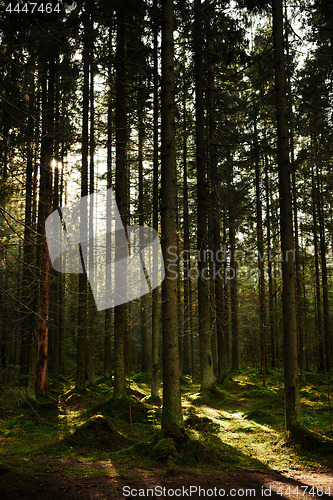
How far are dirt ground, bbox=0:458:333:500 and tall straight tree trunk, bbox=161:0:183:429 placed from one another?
4.93 ft

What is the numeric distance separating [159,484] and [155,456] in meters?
1.30

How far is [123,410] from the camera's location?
1026 cm

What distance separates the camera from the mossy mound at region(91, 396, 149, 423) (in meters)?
9.87

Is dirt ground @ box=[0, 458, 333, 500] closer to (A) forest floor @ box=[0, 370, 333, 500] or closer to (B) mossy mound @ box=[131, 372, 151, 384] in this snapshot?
(A) forest floor @ box=[0, 370, 333, 500]

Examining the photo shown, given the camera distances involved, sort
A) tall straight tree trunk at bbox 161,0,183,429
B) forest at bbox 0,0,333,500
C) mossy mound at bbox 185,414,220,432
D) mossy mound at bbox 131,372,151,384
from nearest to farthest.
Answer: forest at bbox 0,0,333,500 → tall straight tree trunk at bbox 161,0,183,429 → mossy mound at bbox 185,414,220,432 → mossy mound at bbox 131,372,151,384

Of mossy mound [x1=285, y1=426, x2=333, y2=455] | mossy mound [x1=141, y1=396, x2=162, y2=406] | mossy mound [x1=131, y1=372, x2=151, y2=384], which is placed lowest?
mossy mound [x1=131, y1=372, x2=151, y2=384]

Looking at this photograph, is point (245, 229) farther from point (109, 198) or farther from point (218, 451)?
point (218, 451)

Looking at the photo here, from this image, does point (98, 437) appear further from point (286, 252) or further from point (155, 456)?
point (286, 252)

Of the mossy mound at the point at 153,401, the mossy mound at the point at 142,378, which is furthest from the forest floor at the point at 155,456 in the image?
the mossy mound at the point at 142,378

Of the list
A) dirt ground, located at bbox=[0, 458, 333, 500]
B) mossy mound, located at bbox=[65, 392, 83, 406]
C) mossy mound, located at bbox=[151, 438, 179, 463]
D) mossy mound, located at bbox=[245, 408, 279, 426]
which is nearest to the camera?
dirt ground, located at bbox=[0, 458, 333, 500]

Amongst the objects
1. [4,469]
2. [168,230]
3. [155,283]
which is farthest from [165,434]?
[155,283]

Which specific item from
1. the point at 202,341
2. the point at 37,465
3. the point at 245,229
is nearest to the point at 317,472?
the point at 37,465

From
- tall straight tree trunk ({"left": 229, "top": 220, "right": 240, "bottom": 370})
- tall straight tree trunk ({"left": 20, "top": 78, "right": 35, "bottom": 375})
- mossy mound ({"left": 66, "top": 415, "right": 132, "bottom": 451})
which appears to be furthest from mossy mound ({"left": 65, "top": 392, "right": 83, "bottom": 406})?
tall straight tree trunk ({"left": 229, "top": 220, "right": 240, "bottom": 370})

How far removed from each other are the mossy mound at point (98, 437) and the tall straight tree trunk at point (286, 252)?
3770 millimetres
